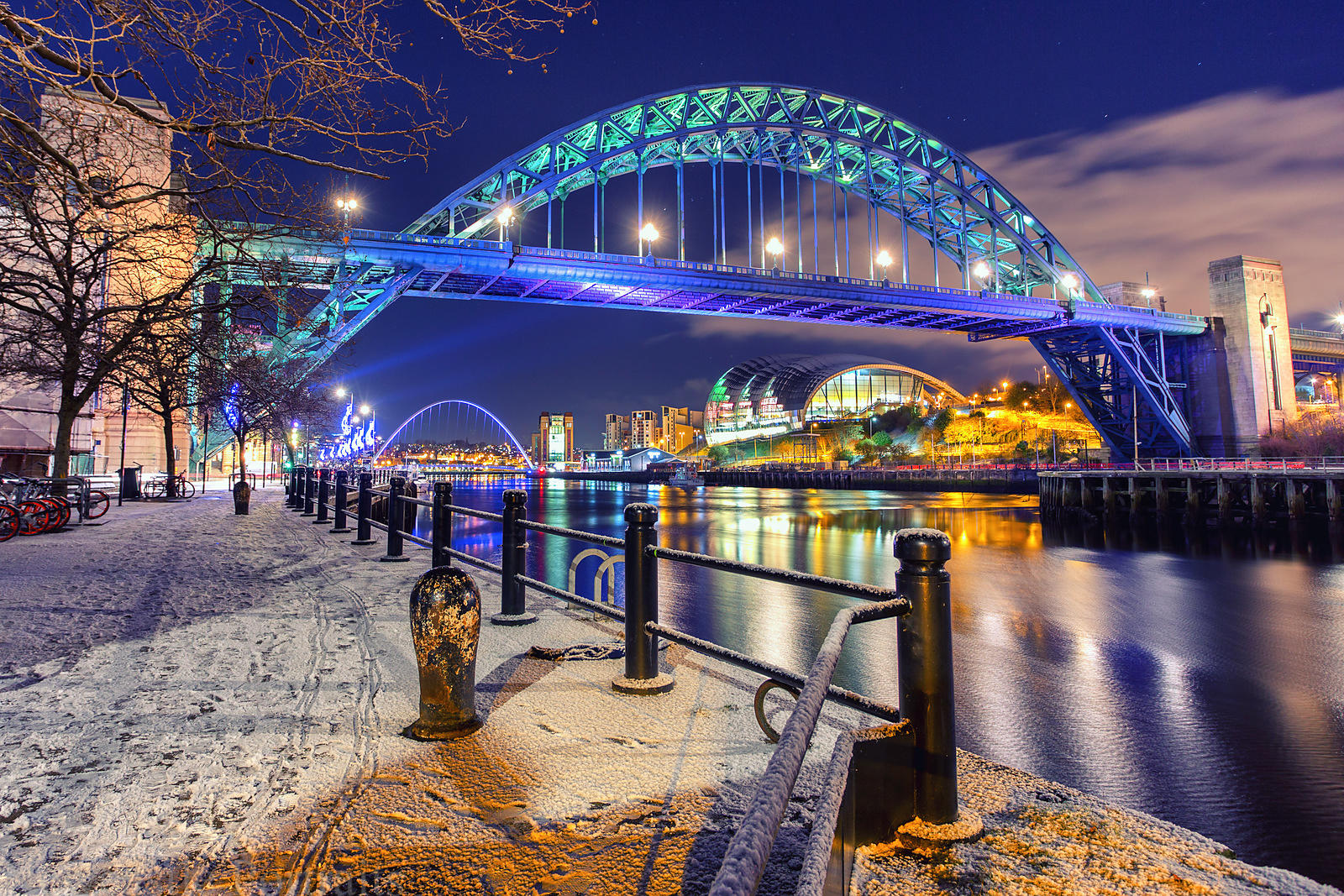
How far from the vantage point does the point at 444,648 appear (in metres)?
3.49

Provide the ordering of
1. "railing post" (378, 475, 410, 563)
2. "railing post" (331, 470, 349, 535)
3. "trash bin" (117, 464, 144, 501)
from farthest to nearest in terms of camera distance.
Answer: "trash bin" (117, 464, 144, 501) < "railing post" (331, 470, 349, 535) < "railing post" (378, 475, 410, 563)

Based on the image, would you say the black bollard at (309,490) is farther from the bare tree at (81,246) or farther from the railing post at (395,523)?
the railing post at (395,523)

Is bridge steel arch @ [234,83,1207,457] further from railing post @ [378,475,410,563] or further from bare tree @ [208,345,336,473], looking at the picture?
railing post @ [378,475,410,563]

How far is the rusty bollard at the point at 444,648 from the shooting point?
3.46 meters

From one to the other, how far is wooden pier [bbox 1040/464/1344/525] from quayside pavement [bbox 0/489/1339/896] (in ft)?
116

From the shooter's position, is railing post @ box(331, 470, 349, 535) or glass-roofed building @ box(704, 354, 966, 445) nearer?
railing post @ box(331, 470, 349, 535)

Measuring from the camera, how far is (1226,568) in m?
17.7

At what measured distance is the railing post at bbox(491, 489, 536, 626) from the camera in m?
5.71

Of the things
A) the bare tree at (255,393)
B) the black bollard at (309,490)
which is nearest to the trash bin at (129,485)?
the bare tree at (255,393)

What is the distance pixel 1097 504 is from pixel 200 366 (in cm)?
4166

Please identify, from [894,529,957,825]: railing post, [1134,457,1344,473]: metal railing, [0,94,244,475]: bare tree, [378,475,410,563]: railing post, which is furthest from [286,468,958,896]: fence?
[1134,457,1344,473]: metal railing

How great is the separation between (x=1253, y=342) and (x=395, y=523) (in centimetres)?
5623

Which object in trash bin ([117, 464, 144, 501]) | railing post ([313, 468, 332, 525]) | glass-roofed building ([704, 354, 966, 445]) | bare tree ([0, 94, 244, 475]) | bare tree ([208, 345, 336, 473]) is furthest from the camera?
glass-roofed building ([704, 354, 966, 445])

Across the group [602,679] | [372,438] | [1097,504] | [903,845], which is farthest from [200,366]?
[372,438]
